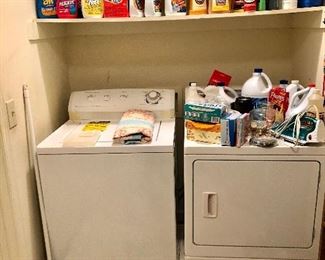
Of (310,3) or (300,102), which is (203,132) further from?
(310,3)

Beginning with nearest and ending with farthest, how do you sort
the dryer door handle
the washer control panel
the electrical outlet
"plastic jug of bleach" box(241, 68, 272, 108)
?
the electrical outlet, the dryer door handle, "plastic jug of bleach" box(241, 68, 272, 108), the washer control panel

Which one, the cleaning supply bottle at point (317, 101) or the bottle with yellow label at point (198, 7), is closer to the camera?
the cleaning supply bottle at point (317, 101)

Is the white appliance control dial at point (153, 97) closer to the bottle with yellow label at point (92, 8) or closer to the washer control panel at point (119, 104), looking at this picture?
the washer control panel at point (119, 104)

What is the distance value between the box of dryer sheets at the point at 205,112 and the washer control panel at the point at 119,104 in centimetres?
42

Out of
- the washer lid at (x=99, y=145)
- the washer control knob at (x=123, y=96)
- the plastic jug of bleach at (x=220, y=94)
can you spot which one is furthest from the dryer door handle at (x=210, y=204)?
the washer control knob at (x=123, y=96)

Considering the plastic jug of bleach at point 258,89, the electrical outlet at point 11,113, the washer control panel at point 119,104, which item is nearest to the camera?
the electrical outlet at point 11,113

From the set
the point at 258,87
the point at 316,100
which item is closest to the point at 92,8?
the point at 258,87

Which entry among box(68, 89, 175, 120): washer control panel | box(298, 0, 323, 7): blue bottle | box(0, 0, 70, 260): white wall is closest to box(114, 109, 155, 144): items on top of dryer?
box(68, 89, 175, 120): washer control panel

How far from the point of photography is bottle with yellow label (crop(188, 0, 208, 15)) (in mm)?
1912

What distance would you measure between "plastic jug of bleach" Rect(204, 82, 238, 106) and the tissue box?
257 millimetres

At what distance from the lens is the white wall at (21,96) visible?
160cm

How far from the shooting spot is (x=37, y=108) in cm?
192

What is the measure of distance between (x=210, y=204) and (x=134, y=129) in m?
0.51

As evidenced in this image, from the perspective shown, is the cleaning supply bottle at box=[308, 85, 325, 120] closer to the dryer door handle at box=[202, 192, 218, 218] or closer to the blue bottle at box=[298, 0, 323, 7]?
the blue bottle at box=[298, 0, 323, 7]
